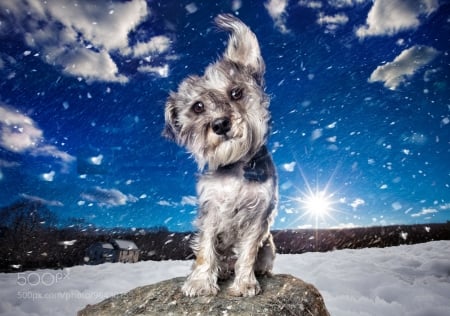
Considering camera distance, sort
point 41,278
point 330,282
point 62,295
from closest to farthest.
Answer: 1. point 62,295
2. point 330,282
3. point 41,278

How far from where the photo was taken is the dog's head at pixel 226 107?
124 inches

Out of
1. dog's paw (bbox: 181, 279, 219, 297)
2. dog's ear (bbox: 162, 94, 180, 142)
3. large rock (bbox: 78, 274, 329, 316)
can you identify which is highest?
dog's ear (bbox: 162, 94, 180, 142)

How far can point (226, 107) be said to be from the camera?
3164mm

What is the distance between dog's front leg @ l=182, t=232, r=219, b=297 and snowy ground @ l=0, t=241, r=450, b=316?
2406 mm

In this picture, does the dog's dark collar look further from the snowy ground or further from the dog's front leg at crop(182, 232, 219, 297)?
the snowy ground

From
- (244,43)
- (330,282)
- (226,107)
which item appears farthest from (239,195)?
(330,282)

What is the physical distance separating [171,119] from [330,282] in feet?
12.7

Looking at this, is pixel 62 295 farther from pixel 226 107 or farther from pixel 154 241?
pixel 226 107

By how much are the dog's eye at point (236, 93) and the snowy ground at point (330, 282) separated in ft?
10.7

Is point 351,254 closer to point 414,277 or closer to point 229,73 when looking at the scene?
point 414,277

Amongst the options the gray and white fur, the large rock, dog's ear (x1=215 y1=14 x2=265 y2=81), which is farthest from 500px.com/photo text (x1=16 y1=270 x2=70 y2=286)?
dog's ear (x1=215 y1=14 x2=265 y2=81)

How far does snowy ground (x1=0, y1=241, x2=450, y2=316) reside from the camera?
5152mm

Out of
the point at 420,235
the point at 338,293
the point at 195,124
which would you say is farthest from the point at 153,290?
the point at 420,235

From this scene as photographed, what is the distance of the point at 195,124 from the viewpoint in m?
3.31
